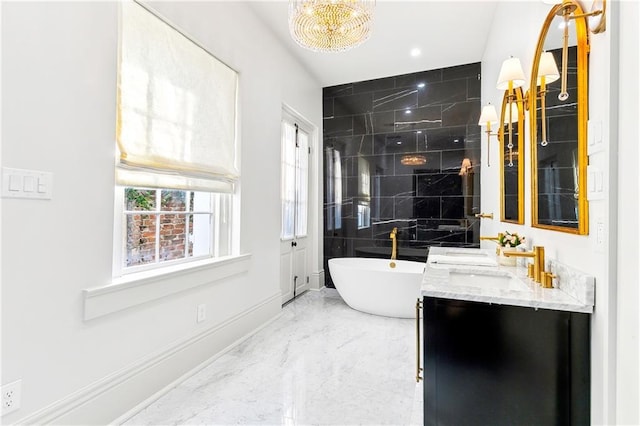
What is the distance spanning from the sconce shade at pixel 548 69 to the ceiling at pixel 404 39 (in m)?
1.55

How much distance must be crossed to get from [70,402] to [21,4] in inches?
66.8

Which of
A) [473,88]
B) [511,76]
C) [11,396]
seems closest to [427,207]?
[473,88]

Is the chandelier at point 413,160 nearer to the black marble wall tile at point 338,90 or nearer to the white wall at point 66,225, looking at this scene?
the black marble wall tile at point 338,90

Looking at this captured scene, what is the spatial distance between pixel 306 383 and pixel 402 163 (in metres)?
2.96

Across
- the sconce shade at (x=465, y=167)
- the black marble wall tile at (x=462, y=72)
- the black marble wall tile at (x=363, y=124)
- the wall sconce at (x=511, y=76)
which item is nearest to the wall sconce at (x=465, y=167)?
the sconce shade at (x=465, y=167)

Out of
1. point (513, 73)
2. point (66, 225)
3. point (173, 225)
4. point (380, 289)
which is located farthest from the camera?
point (380, 289)

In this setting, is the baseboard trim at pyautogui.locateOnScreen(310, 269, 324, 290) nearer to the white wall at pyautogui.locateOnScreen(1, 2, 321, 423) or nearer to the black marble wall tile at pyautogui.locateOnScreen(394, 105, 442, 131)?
the black marble wall tile at pyautogui.locateOnScreen(394, 105, 442, 131)

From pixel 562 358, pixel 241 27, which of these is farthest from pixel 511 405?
pixel 241 27

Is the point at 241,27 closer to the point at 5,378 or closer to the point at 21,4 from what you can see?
the point at 21,4

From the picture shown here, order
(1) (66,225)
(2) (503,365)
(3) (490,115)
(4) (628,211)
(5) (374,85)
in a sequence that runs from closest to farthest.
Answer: (4) (628,211), (2) (503,365), (1) (66,225), (3) (490,115), (5) (374,85)

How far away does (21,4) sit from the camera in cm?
124

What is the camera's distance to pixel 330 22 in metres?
1.96

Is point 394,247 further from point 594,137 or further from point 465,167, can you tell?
point 594,137

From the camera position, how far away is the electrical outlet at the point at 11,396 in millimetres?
1191
